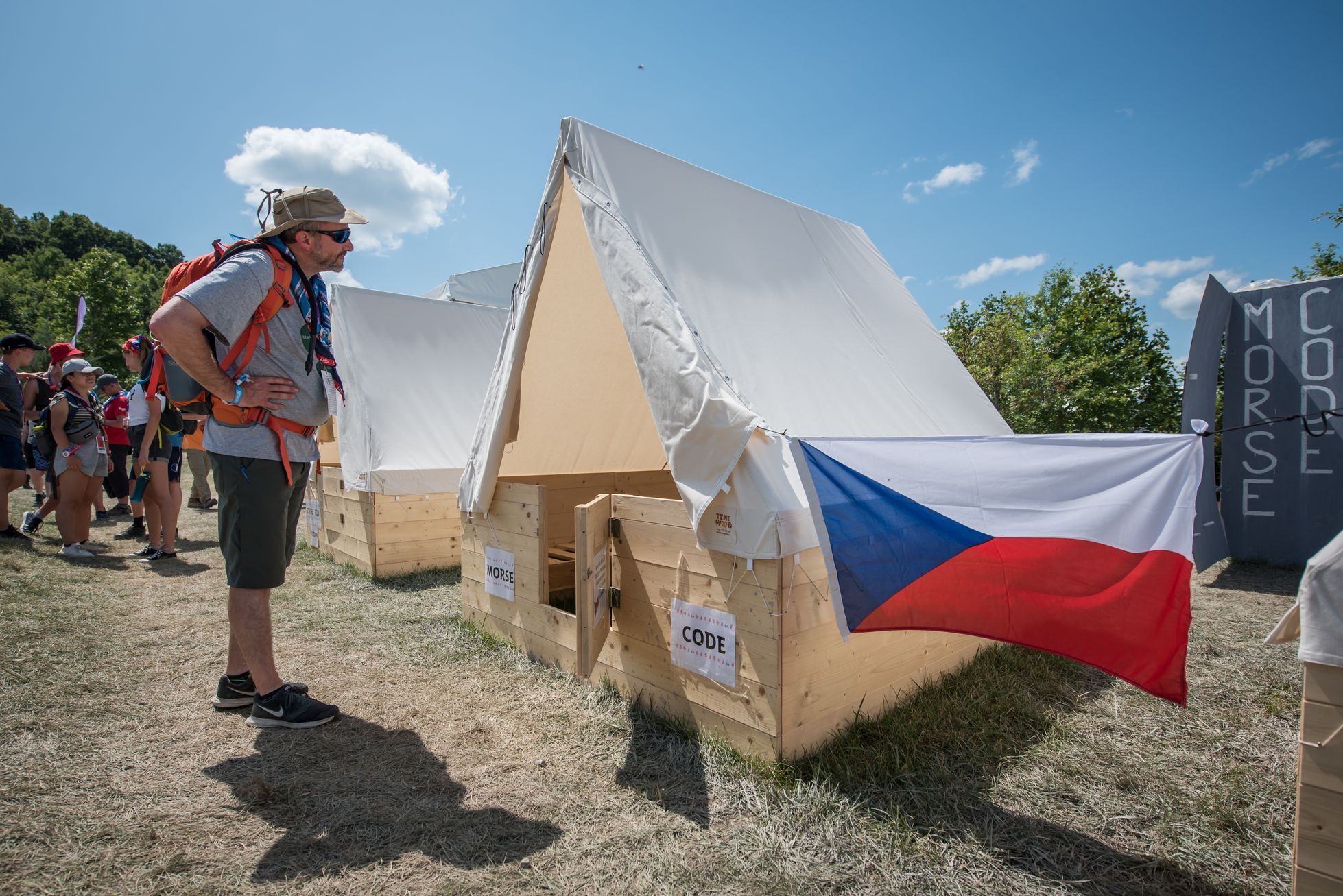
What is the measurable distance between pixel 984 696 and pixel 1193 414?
14.3 feet

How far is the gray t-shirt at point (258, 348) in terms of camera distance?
2082mm

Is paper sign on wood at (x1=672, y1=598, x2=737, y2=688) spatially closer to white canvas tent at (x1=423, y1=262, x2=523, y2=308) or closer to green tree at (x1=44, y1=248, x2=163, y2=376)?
white canvas tent at (x1=423, y1=262, x2=523, y2=308)

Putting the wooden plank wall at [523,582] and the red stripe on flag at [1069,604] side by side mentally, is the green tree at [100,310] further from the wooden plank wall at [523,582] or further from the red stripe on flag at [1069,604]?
the red stripe on flag at [1069,604]

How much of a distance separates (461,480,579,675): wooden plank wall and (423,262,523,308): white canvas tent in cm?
1018

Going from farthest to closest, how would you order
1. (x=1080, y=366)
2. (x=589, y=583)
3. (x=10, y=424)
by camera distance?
1. (x=1080, y=366)
2. (x=10, y=424)
3. (x=589, y=583)

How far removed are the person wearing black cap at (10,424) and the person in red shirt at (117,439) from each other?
125cm

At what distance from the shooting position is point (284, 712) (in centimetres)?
246

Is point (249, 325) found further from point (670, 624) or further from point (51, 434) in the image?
point (51, 434)

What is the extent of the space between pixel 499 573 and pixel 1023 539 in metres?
2.62

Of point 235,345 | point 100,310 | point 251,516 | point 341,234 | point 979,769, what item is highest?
point 100,310

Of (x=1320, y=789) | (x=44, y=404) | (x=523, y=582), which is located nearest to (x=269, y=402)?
(x=523, y=582)

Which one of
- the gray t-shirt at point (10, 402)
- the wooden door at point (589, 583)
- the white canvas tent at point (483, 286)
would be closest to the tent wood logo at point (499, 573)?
the wooden door at point (589, 583)

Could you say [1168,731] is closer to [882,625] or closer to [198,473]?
[882,625]

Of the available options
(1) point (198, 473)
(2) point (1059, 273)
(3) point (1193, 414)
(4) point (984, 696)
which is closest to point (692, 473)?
(4) point (984, 696)
